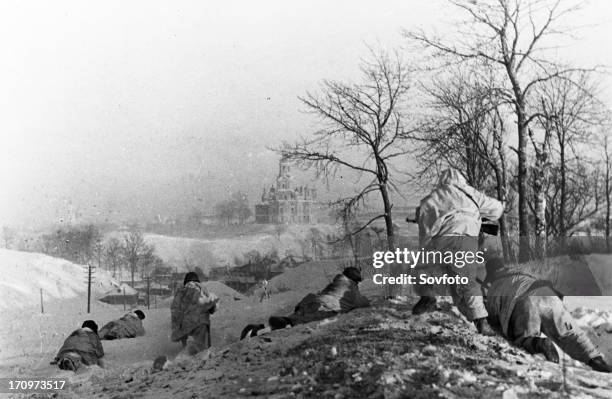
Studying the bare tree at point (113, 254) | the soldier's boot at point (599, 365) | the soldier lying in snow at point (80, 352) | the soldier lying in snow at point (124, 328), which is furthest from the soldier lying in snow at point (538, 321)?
the bare tree at point (113, 254)

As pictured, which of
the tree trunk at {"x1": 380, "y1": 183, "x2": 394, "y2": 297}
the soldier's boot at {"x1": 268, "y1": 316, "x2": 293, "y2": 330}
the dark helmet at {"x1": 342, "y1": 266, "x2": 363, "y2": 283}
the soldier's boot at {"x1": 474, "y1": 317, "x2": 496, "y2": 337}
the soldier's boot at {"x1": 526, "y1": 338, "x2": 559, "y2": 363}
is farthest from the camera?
the tree trunk at {"x1": 380, "y1": 183, "x2": 394, "y2": 297}

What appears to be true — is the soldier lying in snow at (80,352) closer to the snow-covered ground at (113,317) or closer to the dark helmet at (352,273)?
the snow-covered ground at (113,317)

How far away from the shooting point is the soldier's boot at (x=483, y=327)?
25.5 feet

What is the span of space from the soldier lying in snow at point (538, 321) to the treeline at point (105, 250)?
751 inches

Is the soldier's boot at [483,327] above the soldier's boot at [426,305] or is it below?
below

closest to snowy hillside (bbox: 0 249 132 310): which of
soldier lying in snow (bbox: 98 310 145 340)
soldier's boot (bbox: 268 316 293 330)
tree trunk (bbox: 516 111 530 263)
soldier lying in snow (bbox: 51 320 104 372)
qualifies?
soldier lying in snow (bbox: 98 310 145 340)

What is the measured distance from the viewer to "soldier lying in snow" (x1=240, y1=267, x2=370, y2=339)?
406 inches

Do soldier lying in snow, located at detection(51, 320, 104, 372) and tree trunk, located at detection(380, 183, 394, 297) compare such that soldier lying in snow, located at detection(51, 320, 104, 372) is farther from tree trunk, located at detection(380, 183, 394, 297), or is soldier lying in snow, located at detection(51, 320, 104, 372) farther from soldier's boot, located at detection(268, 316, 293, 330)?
tree trunk, located at detection(380, 183, 394, 297)

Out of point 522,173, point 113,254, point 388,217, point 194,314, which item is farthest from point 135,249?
point 522,173

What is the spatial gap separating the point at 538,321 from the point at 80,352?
6791 millimetres

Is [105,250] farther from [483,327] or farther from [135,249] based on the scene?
[483,327]

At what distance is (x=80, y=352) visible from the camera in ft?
34.0

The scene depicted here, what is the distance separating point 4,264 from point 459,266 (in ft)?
62.5

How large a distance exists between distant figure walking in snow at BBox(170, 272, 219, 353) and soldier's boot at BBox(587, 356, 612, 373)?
5.88m
